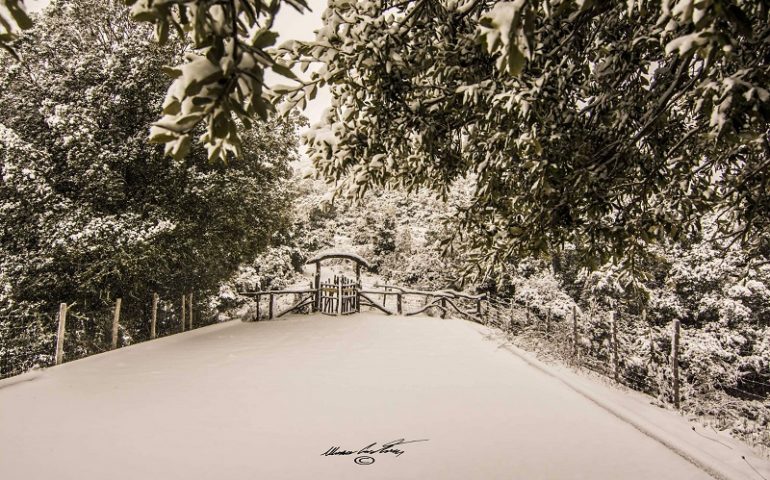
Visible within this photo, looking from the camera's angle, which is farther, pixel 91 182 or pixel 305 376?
pixel 91 182

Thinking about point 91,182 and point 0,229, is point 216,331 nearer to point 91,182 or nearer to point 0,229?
point 91,182

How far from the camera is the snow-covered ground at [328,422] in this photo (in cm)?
415

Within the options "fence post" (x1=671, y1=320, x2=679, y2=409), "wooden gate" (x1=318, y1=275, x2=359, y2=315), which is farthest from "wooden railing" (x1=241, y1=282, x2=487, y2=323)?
"fence post" (x1=671, y1=320, x2=679, y2=409)

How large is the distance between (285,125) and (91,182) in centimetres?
634

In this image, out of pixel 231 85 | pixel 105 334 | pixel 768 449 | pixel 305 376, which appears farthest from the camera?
pixel 105 334

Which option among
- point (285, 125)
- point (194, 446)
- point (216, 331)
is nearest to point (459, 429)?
point (194, 446)

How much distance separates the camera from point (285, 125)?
15.0m

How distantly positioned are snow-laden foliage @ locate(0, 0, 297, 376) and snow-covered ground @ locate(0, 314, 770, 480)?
3.85 meters

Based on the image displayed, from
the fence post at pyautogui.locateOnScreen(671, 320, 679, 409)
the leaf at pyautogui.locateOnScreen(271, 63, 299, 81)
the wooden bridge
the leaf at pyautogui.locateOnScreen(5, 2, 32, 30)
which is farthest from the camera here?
the wooden bridge

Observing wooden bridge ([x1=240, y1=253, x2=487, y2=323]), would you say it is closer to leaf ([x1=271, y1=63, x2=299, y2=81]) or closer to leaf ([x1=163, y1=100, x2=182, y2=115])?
leaf ([x1=163, y1=100, x2=182, y2=115])

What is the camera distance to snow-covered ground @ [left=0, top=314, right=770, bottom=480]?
163 inches

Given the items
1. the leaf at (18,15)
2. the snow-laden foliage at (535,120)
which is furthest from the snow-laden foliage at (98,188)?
the leaf at (18,15)

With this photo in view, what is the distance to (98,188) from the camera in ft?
37.4
